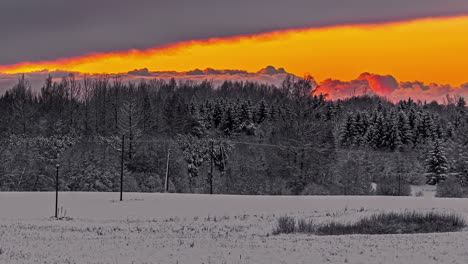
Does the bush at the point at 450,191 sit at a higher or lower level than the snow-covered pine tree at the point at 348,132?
lower

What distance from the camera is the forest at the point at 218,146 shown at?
2714 inches

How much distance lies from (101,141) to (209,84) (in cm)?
11101

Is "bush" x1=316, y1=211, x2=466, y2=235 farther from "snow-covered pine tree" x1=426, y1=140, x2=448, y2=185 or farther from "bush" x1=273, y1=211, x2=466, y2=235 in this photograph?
"snow-covered pine tree" x1=426, y1=140, x2=448, y2=185

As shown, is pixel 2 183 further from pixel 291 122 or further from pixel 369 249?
pixel 369 249

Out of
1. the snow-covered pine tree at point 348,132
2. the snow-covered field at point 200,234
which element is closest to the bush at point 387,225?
the snow-covered field at point 200,234

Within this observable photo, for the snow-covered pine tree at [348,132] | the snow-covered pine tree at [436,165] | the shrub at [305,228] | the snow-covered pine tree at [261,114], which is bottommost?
the snow-covered pine tree at [436,165]

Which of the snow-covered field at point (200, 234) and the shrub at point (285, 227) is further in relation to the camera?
the shrub at point (285, 227)

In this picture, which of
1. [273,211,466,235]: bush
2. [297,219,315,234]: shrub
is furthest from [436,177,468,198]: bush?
[297,219,315,234]: shrub

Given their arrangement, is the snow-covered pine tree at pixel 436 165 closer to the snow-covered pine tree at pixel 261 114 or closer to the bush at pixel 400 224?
the snow-covered pine tree at pixel 261 114

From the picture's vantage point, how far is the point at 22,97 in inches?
4719

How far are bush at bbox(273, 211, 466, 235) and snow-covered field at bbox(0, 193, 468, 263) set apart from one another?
1407mm

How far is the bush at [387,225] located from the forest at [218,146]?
16716mm

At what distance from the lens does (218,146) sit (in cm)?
9100

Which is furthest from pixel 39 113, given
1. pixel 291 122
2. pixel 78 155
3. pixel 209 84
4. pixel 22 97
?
pixel 209 84
